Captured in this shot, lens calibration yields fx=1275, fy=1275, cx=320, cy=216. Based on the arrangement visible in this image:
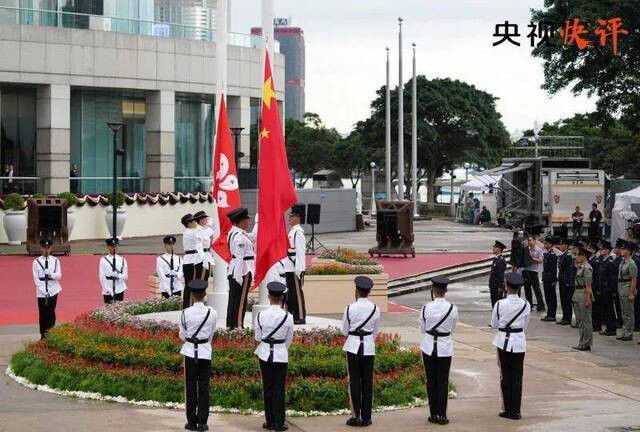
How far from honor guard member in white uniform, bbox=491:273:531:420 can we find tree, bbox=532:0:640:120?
31350 millimetres

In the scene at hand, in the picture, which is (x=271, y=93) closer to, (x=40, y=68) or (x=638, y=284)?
(x=638, y=284)

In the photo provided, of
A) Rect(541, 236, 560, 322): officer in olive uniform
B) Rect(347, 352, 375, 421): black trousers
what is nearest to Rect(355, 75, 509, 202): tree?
Rect(541, 236, 560, 322): officer in olive uniform

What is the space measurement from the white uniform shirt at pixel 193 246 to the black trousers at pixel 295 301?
2.64 m

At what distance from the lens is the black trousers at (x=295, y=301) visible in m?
20.2

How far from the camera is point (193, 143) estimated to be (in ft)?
190

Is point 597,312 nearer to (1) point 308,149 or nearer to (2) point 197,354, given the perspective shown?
(2) point 197,354

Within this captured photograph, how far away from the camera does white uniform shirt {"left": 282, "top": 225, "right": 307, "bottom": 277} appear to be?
20672 millimetres

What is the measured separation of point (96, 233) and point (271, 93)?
30.9 metres

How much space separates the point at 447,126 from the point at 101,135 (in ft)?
137

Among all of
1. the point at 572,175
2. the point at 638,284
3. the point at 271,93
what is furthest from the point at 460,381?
the point at 572,175

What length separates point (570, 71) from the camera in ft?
161

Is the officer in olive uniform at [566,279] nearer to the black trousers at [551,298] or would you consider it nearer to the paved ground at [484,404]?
the black trousers at [551,298]

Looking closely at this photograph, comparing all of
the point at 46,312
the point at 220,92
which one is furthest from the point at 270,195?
the point at 46,312

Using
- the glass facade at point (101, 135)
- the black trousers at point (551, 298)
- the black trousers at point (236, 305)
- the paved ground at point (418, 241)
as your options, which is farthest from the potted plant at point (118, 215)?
the black trousers at point (236, 305)
